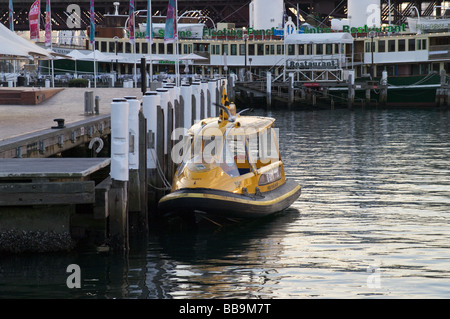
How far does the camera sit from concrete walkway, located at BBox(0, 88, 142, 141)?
981 inches

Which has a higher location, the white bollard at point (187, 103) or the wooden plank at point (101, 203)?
the white bollard at point (187, 103)

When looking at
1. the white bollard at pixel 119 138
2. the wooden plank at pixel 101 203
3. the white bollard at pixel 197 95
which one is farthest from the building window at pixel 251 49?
the wooden plank at pixel 101 203

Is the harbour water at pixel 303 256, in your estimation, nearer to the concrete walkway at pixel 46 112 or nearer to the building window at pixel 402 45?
the concrete walkway at pixel 46 112

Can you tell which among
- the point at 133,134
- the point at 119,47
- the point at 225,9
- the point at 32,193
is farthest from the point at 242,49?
the point at 32,193

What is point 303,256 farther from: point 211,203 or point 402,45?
point 402,45

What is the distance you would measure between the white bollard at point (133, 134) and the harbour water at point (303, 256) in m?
1.73

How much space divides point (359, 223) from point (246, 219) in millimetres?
2873

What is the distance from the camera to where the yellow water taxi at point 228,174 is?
20625mm

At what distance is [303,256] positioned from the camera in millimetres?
18766

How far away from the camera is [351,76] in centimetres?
7288

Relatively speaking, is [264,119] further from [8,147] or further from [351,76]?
[351,76]

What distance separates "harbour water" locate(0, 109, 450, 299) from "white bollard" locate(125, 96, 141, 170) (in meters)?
1.73

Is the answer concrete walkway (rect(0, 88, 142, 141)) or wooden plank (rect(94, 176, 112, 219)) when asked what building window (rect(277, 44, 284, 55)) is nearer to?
concrete walkway (rect(0, 88, 142, 141))
